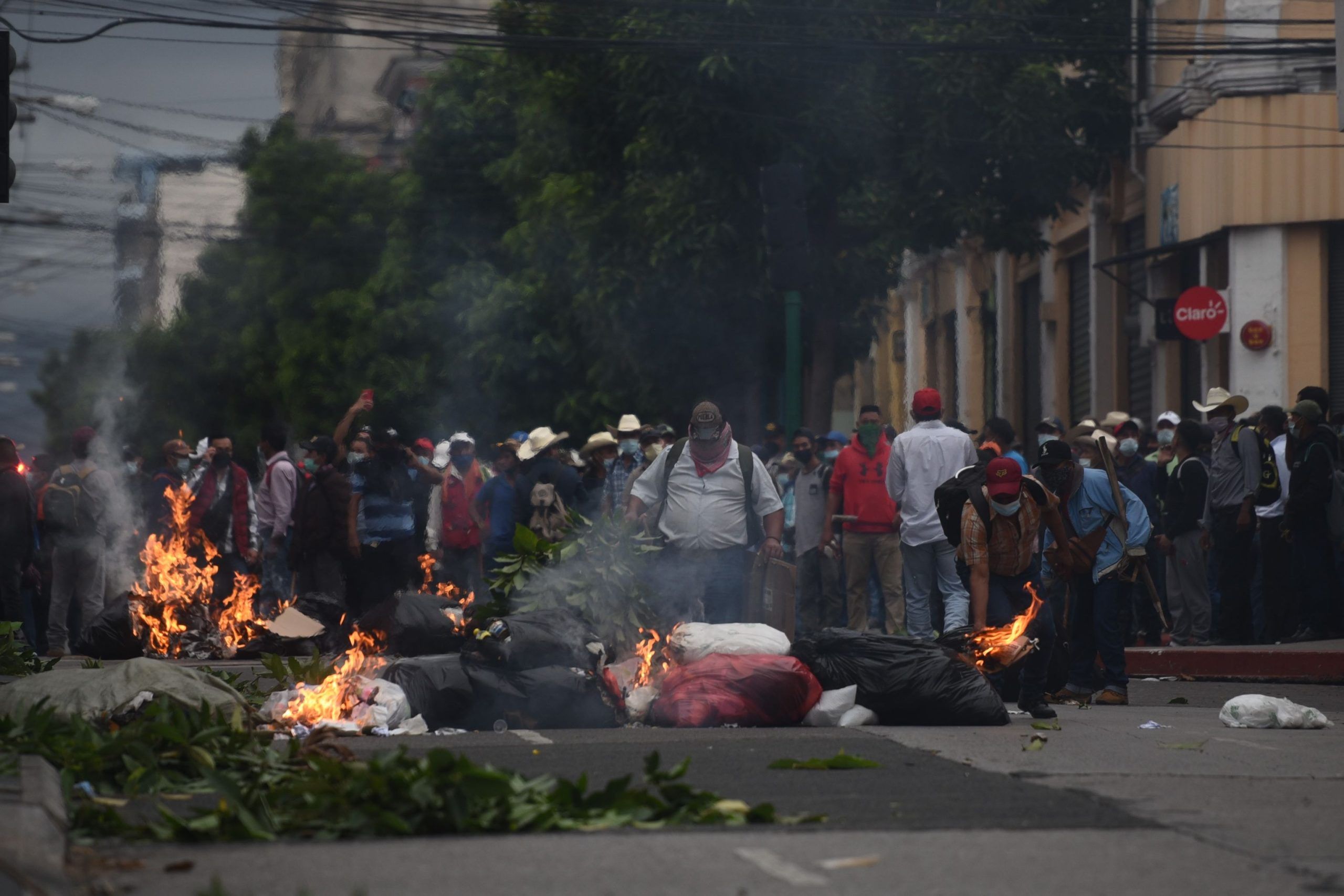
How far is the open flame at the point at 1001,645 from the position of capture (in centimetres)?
985

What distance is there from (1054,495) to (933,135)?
12861 millimetres

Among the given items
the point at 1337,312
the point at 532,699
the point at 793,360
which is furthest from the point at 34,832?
the point at 1337,312

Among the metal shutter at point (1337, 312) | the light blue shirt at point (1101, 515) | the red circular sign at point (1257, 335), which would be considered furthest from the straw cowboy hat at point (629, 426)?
the metal shutter at point (1337, 312)

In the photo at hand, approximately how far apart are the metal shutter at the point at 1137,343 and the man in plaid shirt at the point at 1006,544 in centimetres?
1634

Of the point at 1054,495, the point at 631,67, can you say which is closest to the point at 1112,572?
the point at 1054,495

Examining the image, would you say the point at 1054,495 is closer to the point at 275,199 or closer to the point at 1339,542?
the point at 1339,542

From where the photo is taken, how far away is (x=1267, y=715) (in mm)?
9430

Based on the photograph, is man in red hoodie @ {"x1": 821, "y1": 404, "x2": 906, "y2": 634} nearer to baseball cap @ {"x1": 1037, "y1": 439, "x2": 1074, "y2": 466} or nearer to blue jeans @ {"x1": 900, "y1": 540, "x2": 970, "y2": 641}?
blue jeans @ {"x1": 900, "y1": 540, "x2": 970, "y2": 641}

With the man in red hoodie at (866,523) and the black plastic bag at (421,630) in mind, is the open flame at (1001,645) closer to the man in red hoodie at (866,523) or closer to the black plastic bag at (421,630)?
the black plastic bag at (421,630)

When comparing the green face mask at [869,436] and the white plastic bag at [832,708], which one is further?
the green face mask at [869,436]

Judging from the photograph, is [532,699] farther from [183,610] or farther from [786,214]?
[183,610]

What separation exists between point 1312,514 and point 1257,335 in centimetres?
805

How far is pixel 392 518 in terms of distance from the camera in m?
14.8

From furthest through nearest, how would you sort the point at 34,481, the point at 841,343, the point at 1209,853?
the point at 841,343 < the point at 34,481 < the point at 1209,853
